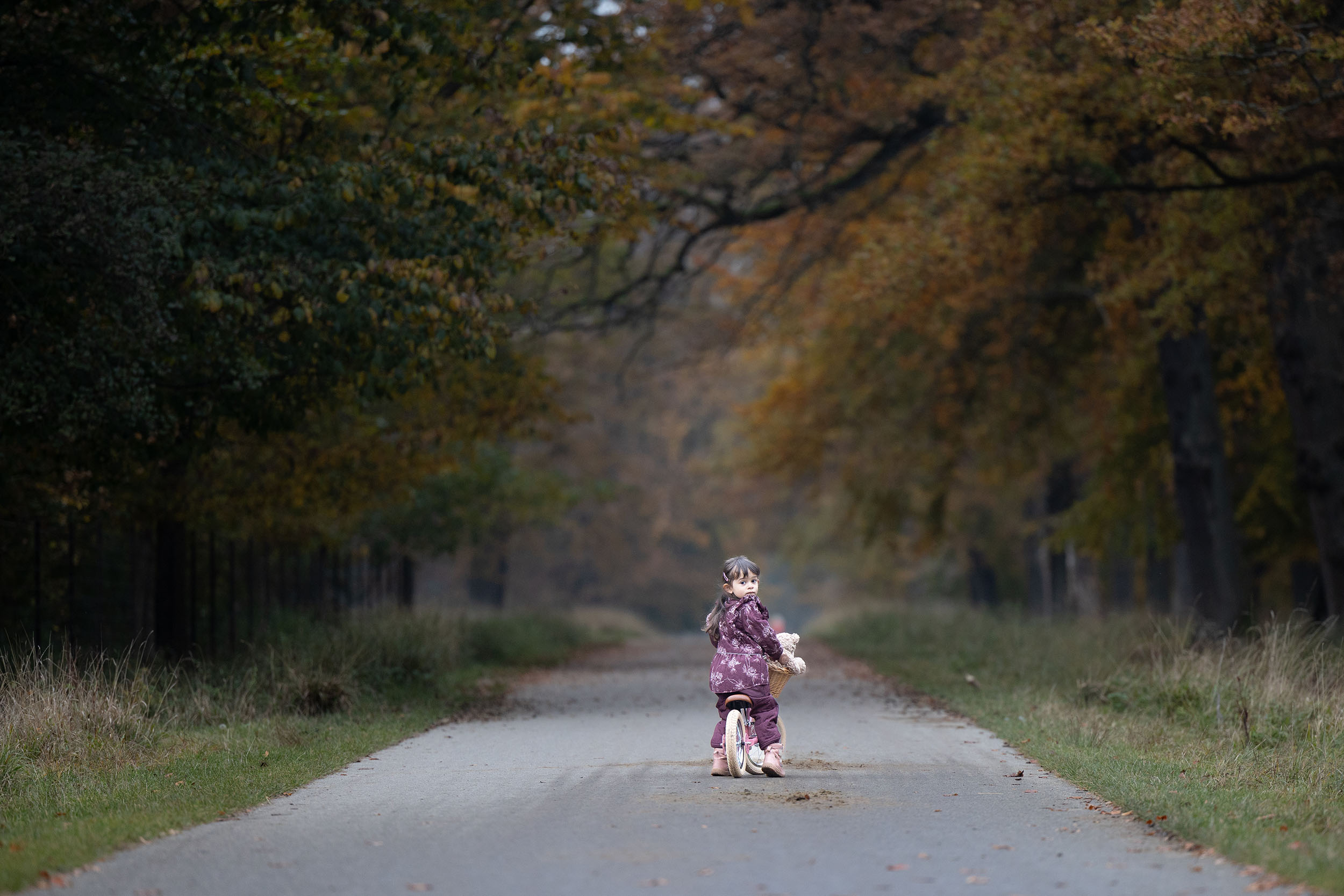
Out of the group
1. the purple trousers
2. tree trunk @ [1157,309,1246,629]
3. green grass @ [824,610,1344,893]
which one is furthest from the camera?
tree trunk @ [1157,309,1246,629]

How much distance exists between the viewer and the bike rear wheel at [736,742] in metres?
10.3

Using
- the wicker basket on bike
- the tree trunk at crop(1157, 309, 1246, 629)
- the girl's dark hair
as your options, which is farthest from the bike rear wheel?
the tree trunk at crop(1157, 309, 1246, 629)

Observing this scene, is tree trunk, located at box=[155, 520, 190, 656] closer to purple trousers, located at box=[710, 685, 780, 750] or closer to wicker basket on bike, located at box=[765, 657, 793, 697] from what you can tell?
wicker basket on bike, located at box=[765, 657, 793, 697]

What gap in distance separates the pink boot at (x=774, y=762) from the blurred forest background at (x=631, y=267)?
17.1 ft

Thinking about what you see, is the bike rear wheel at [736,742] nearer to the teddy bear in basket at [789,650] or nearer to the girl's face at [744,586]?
the teddy bear in basket at [789,650]

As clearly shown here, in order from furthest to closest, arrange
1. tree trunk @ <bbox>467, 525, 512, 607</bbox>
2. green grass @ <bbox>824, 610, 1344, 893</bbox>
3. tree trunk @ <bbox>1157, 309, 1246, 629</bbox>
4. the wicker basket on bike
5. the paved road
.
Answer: tree trunk @ <bbox>467, 525, 512, 607</bbox>, tree trunk @ <bbox>1157, 309, 1246, 629</bbox>, the wicker basket on bike, green grass @ <bbox>824, 610, 1344, 893</bbox>, the paved road

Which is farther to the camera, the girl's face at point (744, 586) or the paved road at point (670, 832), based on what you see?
the girl's face at point (744, 586)

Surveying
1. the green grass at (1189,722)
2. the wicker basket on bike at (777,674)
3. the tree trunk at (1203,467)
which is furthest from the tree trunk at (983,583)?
the wicker basket on bike at (777,674)

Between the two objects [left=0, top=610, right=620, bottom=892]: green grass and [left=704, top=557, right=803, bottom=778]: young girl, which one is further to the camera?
[left=704, top=557, right=803, bottom=778]: young girl

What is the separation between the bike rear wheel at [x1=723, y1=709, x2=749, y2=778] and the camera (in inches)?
404

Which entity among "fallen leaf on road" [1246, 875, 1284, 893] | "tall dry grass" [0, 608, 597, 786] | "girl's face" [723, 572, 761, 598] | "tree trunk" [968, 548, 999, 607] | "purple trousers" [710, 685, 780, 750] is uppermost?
"girl's face" [723, 572, 761, 598]

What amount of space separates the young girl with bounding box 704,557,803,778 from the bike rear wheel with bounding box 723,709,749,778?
0.21 ft

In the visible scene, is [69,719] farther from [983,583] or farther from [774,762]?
[983,583]

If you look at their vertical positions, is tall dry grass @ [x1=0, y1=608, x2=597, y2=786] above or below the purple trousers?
below
